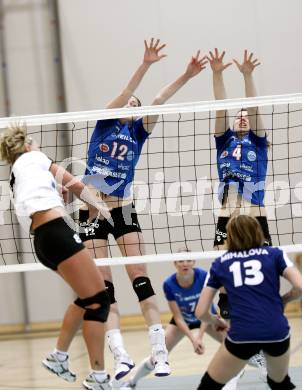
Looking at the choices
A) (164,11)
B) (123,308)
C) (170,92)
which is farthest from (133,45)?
(170,92)

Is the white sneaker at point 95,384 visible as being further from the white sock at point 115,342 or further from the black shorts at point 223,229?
the black shorts at point 223,229

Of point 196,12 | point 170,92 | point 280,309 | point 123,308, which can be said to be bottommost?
point 123,308

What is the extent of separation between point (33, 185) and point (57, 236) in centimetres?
38

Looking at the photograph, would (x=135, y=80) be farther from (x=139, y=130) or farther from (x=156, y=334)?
(x=156, y=334)

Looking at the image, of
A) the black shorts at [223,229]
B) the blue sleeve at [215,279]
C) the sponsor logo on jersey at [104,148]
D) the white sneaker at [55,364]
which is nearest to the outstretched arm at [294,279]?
the blue sleeve at [215,279]

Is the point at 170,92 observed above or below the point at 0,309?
above

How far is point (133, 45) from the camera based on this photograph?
11.3 m

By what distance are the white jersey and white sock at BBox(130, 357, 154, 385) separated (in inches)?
80.2

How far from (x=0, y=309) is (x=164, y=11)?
4.91 meters

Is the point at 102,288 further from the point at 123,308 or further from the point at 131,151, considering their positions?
the point at 123,308

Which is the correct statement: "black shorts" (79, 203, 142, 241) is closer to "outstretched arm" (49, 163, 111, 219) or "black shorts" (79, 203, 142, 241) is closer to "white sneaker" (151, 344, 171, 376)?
"white sneaker" (151, 344, 171, 376)

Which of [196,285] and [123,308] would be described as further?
[123,308]

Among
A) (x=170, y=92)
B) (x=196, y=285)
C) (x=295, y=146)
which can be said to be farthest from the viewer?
(x=295, y=146)

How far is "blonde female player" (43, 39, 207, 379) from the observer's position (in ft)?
21.0
